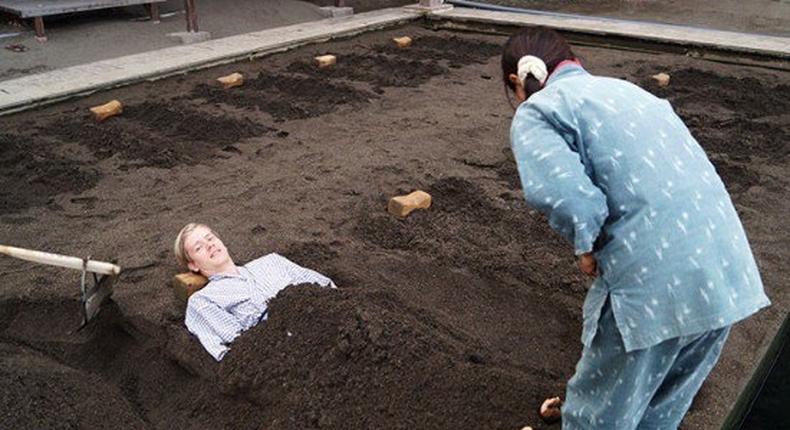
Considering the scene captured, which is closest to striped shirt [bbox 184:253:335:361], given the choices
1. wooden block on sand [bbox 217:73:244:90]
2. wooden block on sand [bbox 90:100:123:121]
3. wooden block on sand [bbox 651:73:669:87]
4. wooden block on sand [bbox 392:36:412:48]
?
wooden block on sand [bbox 90:100:123:121]

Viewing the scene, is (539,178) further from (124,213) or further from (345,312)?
(124,213)

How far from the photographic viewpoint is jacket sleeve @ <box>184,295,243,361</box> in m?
2.87

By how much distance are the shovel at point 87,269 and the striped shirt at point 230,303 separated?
0.36 m

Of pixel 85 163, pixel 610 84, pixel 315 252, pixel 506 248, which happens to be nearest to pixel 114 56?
pixel 85 163

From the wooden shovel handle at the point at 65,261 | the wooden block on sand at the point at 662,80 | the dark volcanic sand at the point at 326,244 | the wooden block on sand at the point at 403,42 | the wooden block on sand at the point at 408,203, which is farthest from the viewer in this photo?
the wooden block on sand at the point at 403,42

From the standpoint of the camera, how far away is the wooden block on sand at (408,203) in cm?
412

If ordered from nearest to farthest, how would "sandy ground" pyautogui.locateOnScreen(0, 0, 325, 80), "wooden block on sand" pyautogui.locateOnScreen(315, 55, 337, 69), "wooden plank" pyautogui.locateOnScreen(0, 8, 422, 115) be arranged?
"wooden plank" pyautogui.locateOnScreen(0, 8, 422, 115)
"wooden block on sand" pyautogui.locateOnScreen(315, 55, 337, 69)
"sandy ground" pyautogui.locateOnScreen(0, 0, 325, 80)

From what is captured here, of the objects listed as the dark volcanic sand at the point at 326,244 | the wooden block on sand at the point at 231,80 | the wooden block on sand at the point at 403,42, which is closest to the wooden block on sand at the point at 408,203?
the dark volcanic sand at the point at 326,244

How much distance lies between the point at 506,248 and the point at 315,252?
1022 millimetres

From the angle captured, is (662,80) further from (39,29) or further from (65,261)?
(39,29)

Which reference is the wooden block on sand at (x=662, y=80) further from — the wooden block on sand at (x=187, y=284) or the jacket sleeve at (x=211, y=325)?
the jacket sleeve at (x=211, y=325)

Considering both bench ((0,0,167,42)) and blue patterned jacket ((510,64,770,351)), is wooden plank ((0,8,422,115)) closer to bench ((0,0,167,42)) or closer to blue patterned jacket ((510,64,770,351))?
bench ((0,0,167,42))

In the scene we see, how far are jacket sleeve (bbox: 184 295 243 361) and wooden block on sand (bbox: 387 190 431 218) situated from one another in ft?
4.69

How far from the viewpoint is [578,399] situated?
83.7 inches
